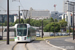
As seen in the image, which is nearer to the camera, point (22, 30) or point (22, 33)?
point (22, 33)

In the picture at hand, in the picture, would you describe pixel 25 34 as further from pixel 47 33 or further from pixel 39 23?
pixel 39 23

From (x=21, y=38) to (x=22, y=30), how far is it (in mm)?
1383

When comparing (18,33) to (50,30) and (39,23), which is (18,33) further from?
(39,23)

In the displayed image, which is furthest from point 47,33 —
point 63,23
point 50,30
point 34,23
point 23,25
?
point 23,25

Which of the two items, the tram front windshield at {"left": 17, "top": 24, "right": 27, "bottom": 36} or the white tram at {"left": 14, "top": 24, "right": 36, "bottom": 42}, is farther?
the tram front windshield at {"left": 17, "top": 24, "right": 27, "bottom": 36}

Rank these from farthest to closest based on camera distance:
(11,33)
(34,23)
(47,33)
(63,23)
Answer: (63,23)
(34,23)
(47,33)
(11,33)

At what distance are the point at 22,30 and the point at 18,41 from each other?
1805mm

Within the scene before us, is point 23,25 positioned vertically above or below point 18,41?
above

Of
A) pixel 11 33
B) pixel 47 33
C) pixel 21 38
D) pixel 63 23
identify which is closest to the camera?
pixel 21 38

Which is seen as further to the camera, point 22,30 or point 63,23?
point 63,23

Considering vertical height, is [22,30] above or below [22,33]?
above

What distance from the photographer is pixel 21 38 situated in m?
31.7

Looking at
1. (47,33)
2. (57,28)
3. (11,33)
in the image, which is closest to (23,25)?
(11,33)

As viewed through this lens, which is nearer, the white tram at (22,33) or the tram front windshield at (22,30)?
the white tram at (22,33)
